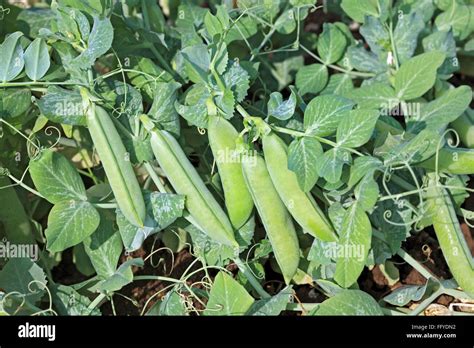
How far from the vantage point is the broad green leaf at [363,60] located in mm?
2059

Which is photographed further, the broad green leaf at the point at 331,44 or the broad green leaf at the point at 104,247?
the broad green leaf at the point at 331,44

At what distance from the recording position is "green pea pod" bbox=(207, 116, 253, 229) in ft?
5.63

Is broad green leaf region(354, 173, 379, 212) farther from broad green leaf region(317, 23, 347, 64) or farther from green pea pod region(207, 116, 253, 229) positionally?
broad green leaf region(317, 23, 347, 64)

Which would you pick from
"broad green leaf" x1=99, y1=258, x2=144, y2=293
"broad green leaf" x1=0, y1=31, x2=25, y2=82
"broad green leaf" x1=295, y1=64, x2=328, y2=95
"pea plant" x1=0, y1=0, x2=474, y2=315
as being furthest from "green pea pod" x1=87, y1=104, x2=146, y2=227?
"broad green leaf" x1=295, y1=64, x2=328, y2=95

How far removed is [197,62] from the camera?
1.83m

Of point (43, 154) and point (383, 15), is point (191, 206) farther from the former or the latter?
point (383, 15)

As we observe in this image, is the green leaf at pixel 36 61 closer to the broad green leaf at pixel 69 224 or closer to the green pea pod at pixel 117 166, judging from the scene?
the green pea pod at pixel 117 166

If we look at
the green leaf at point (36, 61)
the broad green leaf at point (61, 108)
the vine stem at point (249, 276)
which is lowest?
the vine stem at point (249, 276)

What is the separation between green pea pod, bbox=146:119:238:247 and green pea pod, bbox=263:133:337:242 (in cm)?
15

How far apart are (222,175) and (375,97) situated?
47cm

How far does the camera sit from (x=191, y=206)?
5.63 feet

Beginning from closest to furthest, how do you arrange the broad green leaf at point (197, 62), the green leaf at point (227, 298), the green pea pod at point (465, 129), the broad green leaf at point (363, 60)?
the green leaf at point (227, 298), the broad green leaf at point (197, 62), the green pea pod at point (465, 129), the broad green leaf at point (363, 60)

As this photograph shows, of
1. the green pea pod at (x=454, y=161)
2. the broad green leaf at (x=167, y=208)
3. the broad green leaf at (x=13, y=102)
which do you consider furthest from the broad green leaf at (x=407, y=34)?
the broad green leaf at (x=13, y=102)

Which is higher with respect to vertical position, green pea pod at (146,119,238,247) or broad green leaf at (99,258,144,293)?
green pea pod at (146,119,238,247)
